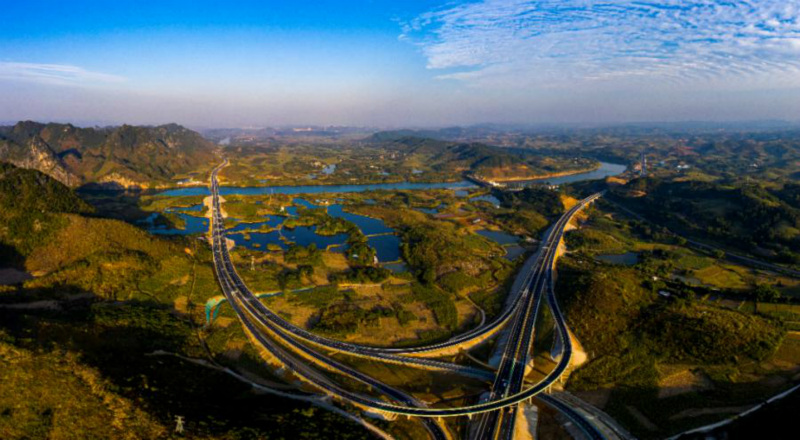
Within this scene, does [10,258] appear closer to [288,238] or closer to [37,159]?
[288,238]

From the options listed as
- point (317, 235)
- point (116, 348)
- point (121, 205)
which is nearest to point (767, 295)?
point (317, 235)

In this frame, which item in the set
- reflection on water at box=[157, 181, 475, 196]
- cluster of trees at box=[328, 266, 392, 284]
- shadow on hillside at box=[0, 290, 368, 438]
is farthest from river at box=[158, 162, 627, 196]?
shadow on hillside at box=[0, 290, 368, 438]

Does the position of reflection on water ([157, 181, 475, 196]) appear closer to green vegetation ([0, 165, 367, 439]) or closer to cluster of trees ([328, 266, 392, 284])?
green vegetation ([0, 165, 367, 439])

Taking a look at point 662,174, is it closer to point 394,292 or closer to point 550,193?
point 550,193

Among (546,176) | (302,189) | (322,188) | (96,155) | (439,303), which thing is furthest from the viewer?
(546,176)

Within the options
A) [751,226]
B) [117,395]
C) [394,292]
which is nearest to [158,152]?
[394,292]

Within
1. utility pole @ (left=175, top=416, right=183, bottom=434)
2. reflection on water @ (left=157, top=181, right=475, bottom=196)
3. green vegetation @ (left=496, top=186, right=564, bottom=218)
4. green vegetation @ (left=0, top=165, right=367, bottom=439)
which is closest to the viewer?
utility pole @ (left=175, top=416, right=183, bottom=434)

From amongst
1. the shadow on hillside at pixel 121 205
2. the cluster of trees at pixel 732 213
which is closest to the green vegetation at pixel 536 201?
the cluster of trees at pixel 732 213
